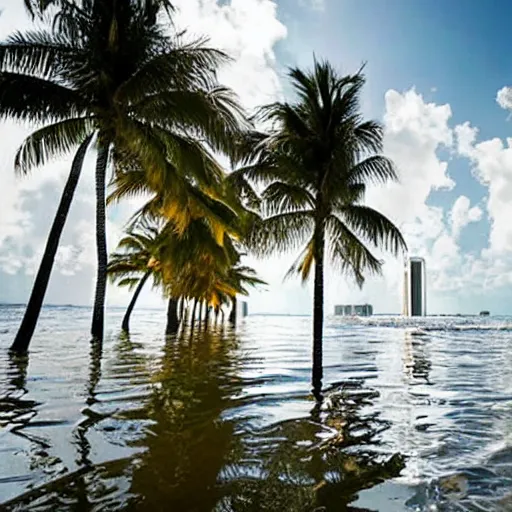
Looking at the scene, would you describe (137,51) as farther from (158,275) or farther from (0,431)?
(158,275)

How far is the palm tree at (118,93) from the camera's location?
39.2 feet

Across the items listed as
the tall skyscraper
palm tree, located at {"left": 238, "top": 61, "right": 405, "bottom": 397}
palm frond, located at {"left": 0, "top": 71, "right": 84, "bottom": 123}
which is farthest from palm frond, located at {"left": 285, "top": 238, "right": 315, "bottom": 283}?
the tall skyscraper

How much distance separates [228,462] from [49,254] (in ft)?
31.5

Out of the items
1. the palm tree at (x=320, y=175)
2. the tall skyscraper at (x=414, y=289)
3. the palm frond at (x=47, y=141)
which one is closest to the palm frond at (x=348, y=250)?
the palm tree at (x=320, y=175)

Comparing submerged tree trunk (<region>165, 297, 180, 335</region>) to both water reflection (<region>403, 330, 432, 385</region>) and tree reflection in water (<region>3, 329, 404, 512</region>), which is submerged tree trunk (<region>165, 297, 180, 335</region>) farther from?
tree reflection in water (<region>3, 329, 404, 512</region>)

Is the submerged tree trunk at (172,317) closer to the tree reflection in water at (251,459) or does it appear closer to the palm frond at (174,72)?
the palm frond at (174,72)

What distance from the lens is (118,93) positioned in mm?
12234

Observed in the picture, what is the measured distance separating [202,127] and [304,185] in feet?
A: 13.1

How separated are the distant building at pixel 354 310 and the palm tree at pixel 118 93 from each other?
262 feet

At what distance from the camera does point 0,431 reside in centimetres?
560

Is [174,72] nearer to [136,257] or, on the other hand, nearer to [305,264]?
[305,264]

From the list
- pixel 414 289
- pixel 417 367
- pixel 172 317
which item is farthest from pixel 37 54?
pixel 414 289

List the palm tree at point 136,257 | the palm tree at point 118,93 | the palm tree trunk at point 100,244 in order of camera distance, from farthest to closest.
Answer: the palm tree at point 136,257
the palm tree trunk at point 100,244
the palm tree at point 118,93

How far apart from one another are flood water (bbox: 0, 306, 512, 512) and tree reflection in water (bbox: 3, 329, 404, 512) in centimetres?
2
